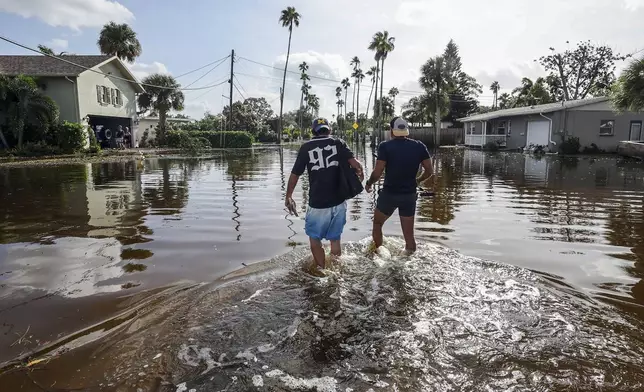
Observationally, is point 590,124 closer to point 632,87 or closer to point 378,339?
point 632,87

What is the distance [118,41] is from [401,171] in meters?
39.9

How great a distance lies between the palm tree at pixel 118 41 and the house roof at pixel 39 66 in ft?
25.0

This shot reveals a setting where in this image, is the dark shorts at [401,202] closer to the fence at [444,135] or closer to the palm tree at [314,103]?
the fence at [444,135]

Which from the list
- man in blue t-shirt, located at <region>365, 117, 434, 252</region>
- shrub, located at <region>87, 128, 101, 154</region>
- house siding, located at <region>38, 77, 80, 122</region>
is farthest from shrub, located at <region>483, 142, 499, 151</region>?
man in blue t-shirt, located at <region>365, 117, 434, 252</region>

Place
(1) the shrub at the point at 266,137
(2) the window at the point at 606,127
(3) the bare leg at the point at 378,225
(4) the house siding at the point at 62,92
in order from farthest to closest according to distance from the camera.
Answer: (1) the shrub at the point at 266,137 < (2) the window at the point at 606,127 < (4) the house siding at the point at 62,92 < (3) the bare leg at the point at 378,225

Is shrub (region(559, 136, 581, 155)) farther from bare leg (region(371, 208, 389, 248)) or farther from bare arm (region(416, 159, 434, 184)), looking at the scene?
bare leg (region(371, 208, 389, 248))

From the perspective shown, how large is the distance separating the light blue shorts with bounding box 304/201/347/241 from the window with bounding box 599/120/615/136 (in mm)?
30775

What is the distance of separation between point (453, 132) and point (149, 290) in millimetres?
51036

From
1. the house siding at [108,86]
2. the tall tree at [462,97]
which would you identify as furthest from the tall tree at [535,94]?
the house siding at [108,86]

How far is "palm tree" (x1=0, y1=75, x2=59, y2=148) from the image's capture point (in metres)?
23.8

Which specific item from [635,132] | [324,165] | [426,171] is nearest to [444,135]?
[635,132]

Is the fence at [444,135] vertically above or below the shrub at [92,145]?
above

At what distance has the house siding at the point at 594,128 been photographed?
28.8m

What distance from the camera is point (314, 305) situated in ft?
13.4
